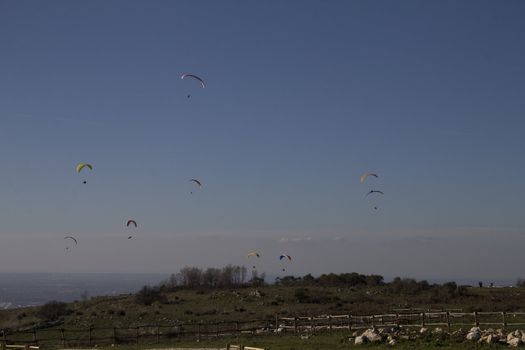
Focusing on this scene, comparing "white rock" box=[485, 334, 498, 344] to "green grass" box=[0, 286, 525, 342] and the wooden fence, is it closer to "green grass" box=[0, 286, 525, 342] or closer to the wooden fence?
the wooden fence

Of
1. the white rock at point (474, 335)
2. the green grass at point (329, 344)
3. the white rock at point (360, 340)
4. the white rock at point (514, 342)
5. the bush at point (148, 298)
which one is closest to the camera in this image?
the white rock at point (514, 342)

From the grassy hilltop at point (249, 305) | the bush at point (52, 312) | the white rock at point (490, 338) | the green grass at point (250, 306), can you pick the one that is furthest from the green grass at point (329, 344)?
the bush at point (52, 312)

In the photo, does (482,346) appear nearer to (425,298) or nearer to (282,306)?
(282,306)

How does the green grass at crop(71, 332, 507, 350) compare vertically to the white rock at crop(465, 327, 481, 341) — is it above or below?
below

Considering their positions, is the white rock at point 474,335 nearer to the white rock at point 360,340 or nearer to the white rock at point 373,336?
the white rock at point 373,336

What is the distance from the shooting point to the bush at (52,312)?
219 ft

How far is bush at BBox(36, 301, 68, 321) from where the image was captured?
6662cm

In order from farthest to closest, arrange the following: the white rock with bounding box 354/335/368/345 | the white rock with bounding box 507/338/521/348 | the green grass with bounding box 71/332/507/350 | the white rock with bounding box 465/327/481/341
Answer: the white rock with bounding box 354/335/368/345 → the white rock with bounding box 465/327/481/341 → the green grass with bounding box 71/332/507/350 → the white rock with bounding box 507/338/521/348

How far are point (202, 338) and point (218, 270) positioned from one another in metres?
67.9

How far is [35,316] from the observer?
68.6 meters

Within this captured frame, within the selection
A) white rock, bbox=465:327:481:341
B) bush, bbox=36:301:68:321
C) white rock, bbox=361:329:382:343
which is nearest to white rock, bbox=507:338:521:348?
white rock, bbox=465:327:481:341

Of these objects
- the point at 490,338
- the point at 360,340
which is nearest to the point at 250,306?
the point at 360,340

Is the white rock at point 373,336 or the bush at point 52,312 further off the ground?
the white rock at point 373,336

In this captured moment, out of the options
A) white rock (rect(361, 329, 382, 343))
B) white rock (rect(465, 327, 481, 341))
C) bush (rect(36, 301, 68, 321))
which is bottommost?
bush (rect(36, 301, 68, 321))
